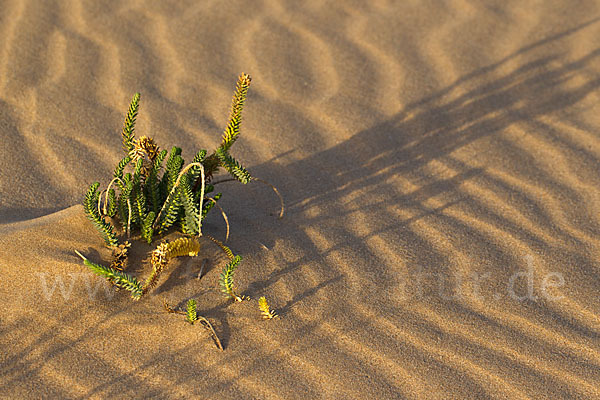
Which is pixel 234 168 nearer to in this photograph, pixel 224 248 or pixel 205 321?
pixel 224 248

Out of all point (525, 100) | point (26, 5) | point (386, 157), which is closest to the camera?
point (386, 157)

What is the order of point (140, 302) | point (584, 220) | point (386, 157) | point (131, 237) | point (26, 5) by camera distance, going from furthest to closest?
point (26, 5), point (386, 157), point (584, 220), point (131, 237), point (140, 302)

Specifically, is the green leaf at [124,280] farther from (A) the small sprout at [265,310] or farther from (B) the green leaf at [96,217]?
(A) the small sprout at [265,310]

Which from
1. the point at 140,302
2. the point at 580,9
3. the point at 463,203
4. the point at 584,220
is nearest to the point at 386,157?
the point at 463,203

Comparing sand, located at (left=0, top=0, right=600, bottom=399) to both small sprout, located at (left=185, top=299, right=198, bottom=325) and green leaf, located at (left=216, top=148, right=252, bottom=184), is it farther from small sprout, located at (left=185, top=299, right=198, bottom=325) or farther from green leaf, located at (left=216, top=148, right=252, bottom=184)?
green leaf, located at (left=216, top=148, right=252, bottom=184)

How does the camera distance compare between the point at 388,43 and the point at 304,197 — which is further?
the point at 388,43

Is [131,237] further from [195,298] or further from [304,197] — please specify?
[304,197]
